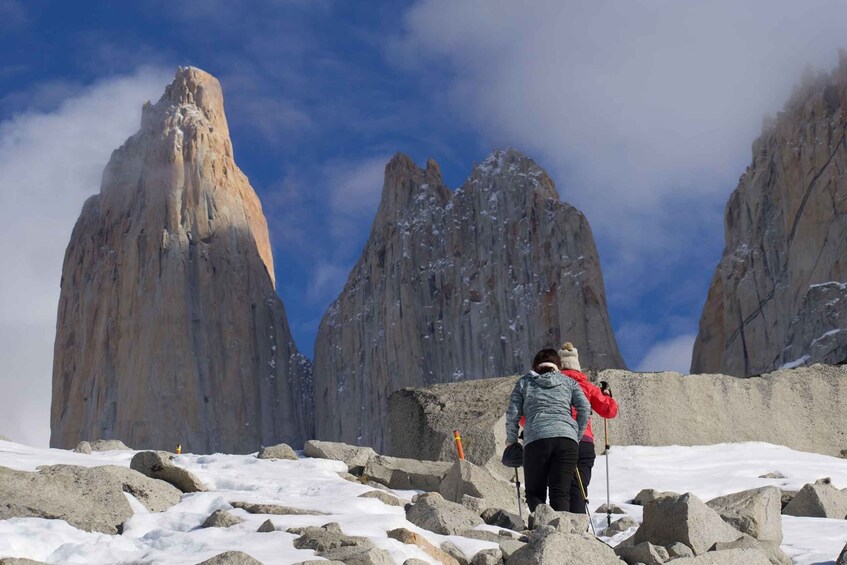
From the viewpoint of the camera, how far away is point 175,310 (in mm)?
50250

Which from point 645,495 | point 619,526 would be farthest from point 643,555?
point 645,495

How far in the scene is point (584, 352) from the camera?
43.8 m

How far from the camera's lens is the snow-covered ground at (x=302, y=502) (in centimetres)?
558

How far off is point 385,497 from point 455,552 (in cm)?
140

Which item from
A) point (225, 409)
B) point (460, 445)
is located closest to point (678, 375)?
point (460, 445)

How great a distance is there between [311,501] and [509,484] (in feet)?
4.94

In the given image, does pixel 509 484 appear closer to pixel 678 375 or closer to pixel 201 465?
pixel 201 465

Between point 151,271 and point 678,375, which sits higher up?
point 151,271

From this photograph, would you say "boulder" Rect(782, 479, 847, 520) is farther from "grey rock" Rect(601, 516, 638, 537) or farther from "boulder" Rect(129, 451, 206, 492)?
"boulder" Rect(129, 451, 206, 492)

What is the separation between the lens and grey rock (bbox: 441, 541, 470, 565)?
5.71m

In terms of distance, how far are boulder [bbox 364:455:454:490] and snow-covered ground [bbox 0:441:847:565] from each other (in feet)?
0.86

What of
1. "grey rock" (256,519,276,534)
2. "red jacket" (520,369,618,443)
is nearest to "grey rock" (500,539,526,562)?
"grey rock" (256,519,276,534)

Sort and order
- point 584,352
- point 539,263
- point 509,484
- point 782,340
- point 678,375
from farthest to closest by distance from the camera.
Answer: point 539,263
point 584,352
point 782,340
point 678,375
point 509,484

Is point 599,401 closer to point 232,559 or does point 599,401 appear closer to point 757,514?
point 757,514
